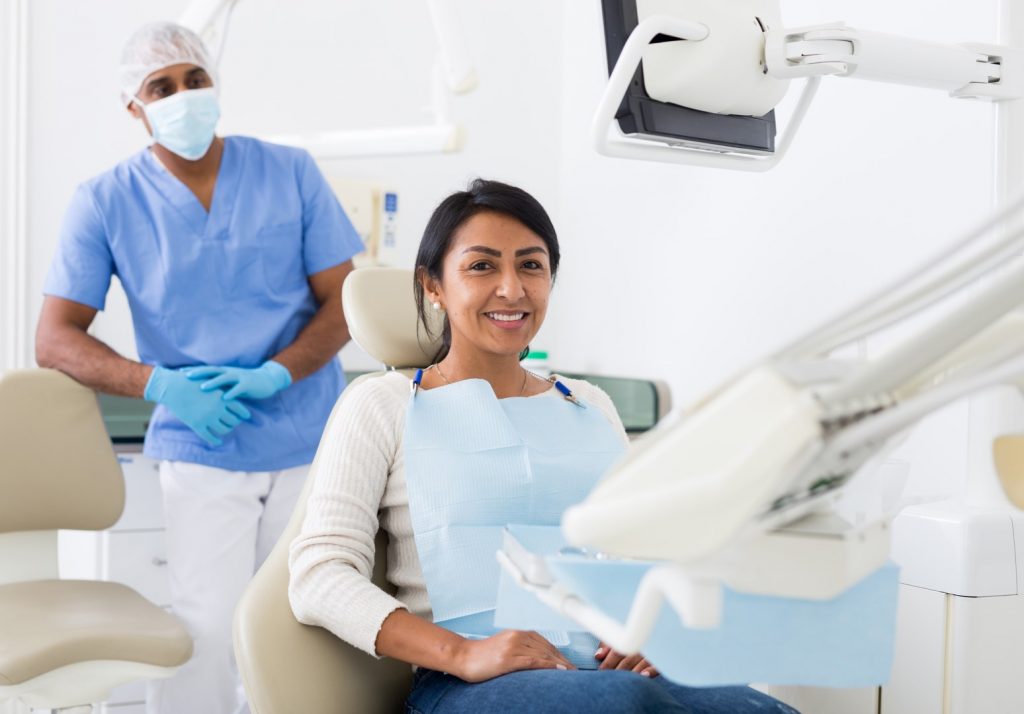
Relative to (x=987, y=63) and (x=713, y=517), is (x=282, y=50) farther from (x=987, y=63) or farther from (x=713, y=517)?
(x=713, y=517)

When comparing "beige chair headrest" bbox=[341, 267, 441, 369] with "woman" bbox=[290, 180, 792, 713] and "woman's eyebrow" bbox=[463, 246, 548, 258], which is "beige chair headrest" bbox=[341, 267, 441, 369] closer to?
"woman" bbox=[290, 180, 792, 713]

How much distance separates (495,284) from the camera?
4.78 ft

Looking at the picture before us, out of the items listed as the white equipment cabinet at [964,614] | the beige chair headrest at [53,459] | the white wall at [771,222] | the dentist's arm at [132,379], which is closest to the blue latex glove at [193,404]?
the dentist's arm at [132,379]

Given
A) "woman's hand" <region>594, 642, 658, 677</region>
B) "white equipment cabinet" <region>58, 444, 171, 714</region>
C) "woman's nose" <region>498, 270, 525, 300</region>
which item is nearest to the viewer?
"woman's hand" <region>594, 642, 658, 677</region>

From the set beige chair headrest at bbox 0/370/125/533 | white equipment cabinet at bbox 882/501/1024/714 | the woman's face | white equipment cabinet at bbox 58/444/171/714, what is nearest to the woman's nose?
the woman's face

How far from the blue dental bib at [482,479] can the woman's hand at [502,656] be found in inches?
4.4

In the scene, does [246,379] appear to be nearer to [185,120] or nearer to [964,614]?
[185,120]

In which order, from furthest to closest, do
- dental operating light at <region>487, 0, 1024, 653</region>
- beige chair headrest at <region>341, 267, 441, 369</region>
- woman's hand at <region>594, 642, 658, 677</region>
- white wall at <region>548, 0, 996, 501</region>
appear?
white wall at <region>548, 0, 996, 501</region> < beige chair headrest at <region>341, 267, 441, 369</region> < woman's hand at <region>594, 642, 658, 677</region> < dental operating light at <region>487, 0, 1024, 653</region>

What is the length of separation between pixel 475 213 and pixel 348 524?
18.8 inches

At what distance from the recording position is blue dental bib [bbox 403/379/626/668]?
1.29 meters

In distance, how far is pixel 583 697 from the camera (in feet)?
3.39

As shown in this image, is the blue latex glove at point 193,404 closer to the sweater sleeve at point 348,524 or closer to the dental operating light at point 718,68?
the sweater sleeve at point 348,524

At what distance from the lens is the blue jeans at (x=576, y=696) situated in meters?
1.03

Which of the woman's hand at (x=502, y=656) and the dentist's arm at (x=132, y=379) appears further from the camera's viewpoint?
the dentist's arm at (x=132, y=379)
